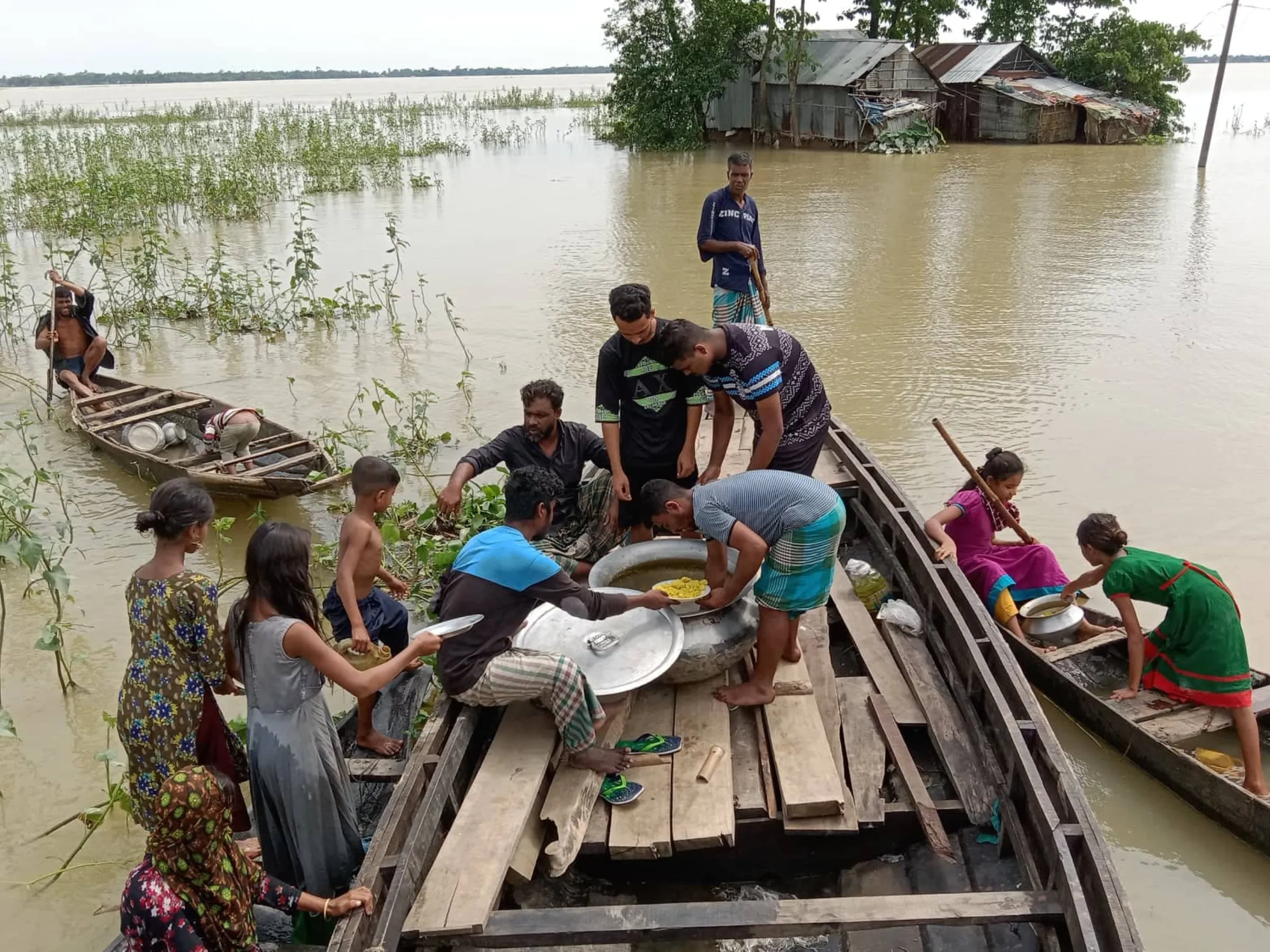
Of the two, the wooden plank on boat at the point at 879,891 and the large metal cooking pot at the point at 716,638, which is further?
the large metal cooking pot at the point at 716,638

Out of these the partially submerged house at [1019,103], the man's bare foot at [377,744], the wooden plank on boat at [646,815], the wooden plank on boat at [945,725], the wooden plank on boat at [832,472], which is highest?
the partially submerged house at [1019,103]

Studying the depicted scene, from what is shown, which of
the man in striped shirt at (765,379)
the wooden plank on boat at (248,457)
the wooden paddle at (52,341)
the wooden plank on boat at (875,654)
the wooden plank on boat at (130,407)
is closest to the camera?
the wooden plank on boat at (875,654)

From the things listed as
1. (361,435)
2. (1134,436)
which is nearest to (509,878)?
(361,435)

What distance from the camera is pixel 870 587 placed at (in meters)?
4.32

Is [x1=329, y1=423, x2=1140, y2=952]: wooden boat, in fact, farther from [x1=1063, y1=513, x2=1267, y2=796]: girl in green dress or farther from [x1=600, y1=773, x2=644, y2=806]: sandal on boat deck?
[x1=1063, y1=513, x2=1267, y2=796]: girl in green dress

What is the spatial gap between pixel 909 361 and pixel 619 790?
24.1ft

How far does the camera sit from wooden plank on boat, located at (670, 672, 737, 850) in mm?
2820

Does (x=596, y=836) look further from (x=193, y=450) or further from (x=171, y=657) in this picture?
(x=193, y=450)

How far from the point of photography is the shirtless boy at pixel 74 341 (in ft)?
26.6

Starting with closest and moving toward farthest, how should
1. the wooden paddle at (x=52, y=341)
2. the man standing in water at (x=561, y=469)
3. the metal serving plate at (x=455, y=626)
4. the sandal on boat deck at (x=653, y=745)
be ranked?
1. the metal serving plate at (x=455, y=626)
2. the sandal on boat deck at (x=653, y=745)
3. the man standing in water at (x=561, y=469)
4. the wooden paddle at (x=52, y=341)

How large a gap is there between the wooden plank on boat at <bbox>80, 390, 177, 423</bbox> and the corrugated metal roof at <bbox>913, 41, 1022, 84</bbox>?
24.2 m

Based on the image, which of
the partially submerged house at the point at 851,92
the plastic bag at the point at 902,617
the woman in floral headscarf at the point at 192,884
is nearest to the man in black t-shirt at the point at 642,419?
the plastic bag at the point at 902,617

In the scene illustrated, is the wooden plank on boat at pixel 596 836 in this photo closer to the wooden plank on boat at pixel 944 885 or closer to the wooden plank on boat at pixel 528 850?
the wooden plank on boat at pixel 528 850

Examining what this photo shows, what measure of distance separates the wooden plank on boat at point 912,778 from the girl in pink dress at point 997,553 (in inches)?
46.3
